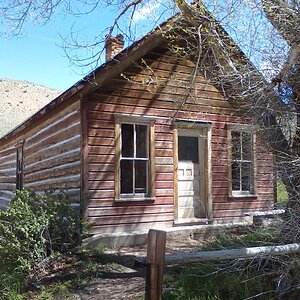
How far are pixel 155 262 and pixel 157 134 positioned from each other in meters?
6.38

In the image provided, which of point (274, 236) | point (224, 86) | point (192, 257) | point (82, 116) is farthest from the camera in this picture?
point (82, 116)

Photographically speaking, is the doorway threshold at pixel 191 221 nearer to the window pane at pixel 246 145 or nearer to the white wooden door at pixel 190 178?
the white wooden door at pixel 190 178

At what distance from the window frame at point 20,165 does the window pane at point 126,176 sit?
585cm

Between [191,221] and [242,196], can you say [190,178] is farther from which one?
[242,196]

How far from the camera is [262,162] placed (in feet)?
19.1

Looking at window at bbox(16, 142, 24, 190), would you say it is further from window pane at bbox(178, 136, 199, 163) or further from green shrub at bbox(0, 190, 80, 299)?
green shrub at bbox(0, 190, 80, 299)

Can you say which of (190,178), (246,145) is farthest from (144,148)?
(246,145)

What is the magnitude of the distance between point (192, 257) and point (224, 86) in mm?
3410

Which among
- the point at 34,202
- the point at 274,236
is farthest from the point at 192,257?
the point at 34,202

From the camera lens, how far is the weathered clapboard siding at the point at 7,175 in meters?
15.4

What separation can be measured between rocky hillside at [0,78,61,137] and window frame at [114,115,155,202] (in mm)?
54573

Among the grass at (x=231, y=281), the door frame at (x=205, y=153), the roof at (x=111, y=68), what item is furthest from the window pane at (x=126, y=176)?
the grass at (x=231, y=281)

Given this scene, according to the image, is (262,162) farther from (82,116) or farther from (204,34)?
(82,116)

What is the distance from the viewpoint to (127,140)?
9352 millimetres
